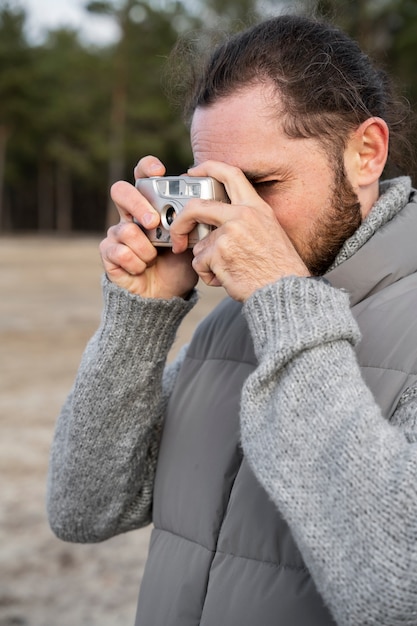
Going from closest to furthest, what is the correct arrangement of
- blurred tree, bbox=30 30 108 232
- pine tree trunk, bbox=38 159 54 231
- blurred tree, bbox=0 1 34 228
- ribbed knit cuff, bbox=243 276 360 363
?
1. ribbed knit cuff, bbox=243 276 360 363
2. blurred tree, bbox=0 1 34 228
3. blurred tree, bbox=30 30 108 232
4. pine tree trunk, bbox=38 159 54 231

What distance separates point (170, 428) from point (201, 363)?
0.17 meters

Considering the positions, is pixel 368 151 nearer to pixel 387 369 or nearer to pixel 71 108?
pixel 387 369

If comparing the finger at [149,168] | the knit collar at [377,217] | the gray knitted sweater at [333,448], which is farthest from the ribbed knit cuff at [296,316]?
the finger at [149,168]

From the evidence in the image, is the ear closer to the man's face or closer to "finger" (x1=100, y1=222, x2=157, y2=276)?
the man's face

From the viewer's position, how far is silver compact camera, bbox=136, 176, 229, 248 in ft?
5.21

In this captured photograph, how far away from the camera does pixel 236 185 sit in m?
1.55

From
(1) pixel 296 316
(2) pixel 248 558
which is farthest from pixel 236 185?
(2) pixel 248 558

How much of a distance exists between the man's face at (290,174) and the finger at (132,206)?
0.19 m

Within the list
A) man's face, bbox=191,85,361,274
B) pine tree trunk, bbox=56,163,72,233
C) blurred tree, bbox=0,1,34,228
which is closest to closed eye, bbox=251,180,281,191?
man's face, bbox=191,85,361,274

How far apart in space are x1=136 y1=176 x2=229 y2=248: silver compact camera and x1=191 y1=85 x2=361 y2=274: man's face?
120 millimetres

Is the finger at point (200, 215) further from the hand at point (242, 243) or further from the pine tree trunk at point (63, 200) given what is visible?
→ the pine tree trunk at point (63, 200)

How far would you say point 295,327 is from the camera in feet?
4.51

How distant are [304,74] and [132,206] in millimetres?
462

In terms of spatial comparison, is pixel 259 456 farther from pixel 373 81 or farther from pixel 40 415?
pixel 40 415
